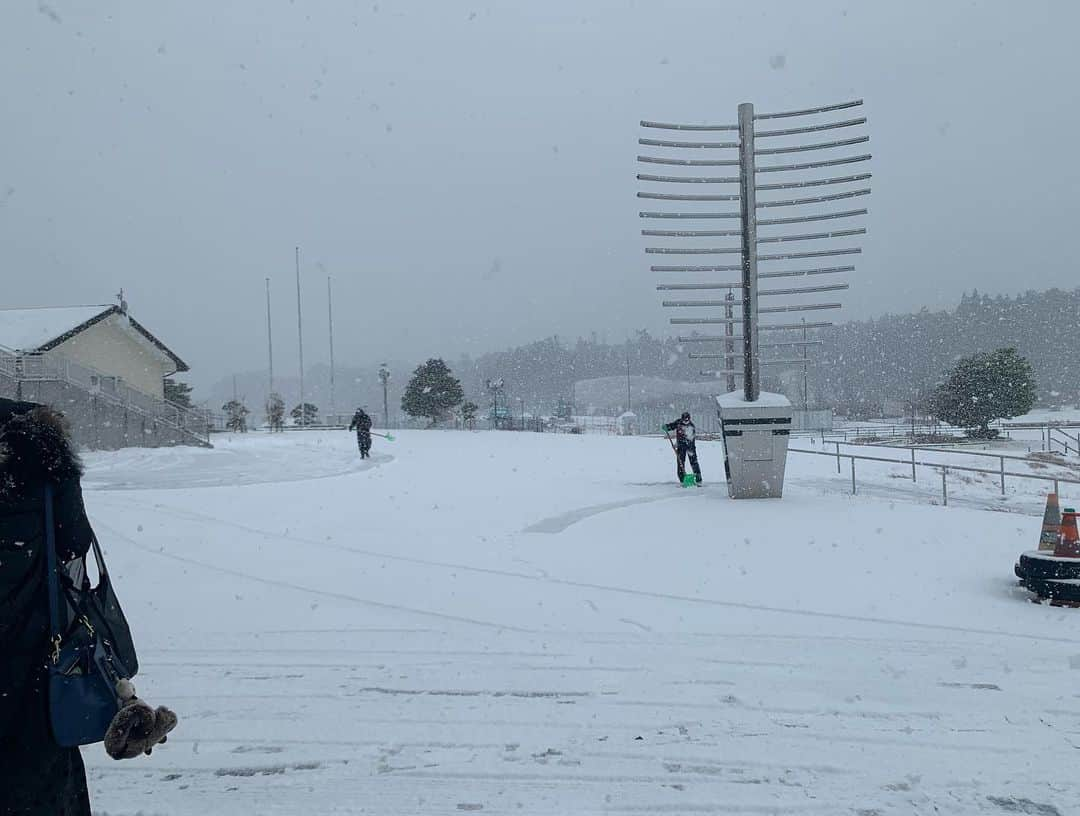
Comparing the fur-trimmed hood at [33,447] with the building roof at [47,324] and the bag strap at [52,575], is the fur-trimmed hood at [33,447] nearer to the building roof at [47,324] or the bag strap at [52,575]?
the bag strap at [52,575]

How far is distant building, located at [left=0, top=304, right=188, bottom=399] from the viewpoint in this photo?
33.8 metres

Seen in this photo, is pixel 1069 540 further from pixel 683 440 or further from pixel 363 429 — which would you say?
pixel 363 429

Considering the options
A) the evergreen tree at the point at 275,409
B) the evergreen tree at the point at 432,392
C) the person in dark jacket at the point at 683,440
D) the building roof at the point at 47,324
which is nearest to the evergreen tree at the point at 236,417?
the evergreen tree at the point at 275,409

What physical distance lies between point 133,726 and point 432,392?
67.9 meters

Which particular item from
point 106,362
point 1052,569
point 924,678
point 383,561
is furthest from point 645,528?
point 106,362

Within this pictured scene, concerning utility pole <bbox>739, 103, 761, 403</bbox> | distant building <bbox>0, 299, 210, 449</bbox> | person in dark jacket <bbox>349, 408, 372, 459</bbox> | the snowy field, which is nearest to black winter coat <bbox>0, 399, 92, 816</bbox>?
the snowy field

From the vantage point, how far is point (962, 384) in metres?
52.5

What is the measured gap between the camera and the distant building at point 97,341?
3375 centimetres

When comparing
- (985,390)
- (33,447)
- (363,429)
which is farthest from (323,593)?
(985,390)

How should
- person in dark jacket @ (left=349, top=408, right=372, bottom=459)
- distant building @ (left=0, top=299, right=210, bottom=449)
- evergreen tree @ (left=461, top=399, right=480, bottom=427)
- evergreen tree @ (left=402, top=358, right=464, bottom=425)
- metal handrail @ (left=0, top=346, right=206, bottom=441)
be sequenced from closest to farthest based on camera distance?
person in dark jacket @ (left=349, top=408, right=372, bottom=459)
distant building @ (left=0, top=299, right=210, bottom=449)
metal handrail @ (left=0, top=346, right=206, bottom=441)
evergreen tree @ (left=461, top=399, right=480, bottom=427)
evergreen tree @ (left=402, top=358, right=464, bottom=425)

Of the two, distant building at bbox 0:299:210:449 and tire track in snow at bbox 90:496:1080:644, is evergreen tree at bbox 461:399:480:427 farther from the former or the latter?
tire track in snow at bbox 90:496:1080:644

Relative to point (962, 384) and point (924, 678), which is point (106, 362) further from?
point (962, 384)

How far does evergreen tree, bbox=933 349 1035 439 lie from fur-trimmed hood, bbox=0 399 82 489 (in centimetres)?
5667

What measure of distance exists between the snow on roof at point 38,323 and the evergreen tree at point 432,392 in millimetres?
33989
